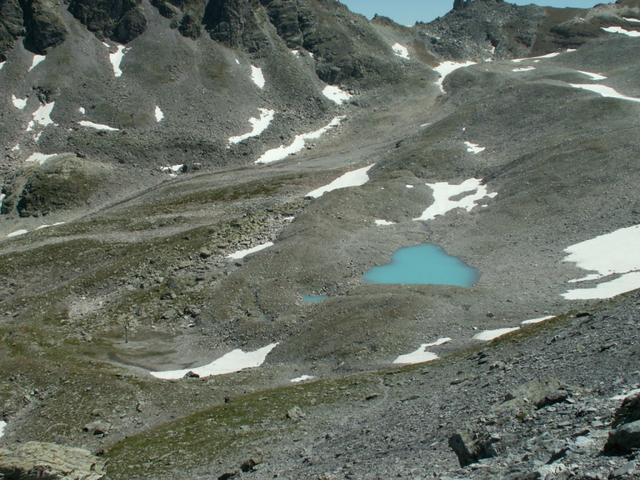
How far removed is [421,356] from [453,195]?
49.0 m

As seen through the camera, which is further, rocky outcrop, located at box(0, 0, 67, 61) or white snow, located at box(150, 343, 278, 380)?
rocky outcrop, located at box(0, 0, 67, 61)

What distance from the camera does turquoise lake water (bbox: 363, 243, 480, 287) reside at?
6800cm

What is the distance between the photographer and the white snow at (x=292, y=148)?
13786cm

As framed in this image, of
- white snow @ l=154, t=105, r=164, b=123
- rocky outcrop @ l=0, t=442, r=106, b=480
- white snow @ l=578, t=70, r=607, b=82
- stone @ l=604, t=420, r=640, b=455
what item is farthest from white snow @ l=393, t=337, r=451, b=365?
white snow @ l=154, t=105, r=164, b=123

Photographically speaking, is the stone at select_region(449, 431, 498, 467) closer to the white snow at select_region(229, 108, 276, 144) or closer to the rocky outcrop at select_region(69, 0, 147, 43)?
the white snow at select_region(229, 108, 276, 144)

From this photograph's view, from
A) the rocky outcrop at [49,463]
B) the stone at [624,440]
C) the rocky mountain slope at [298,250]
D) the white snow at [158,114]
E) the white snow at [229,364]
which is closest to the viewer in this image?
the stone at [624,440]

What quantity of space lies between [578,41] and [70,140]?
134 metres

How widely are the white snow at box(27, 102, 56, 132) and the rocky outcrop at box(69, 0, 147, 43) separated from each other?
27444 mm

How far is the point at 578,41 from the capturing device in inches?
7298

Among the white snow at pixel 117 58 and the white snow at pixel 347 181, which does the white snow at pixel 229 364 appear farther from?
the white snow at pixel 117 58

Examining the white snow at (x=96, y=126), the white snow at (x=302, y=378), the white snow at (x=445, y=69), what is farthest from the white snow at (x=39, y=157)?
the white snow at (x=302, y=378)

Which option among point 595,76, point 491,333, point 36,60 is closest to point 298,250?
point 491,333

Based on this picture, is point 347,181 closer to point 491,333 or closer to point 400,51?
point 491,333

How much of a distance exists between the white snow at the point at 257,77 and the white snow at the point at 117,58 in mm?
29241
